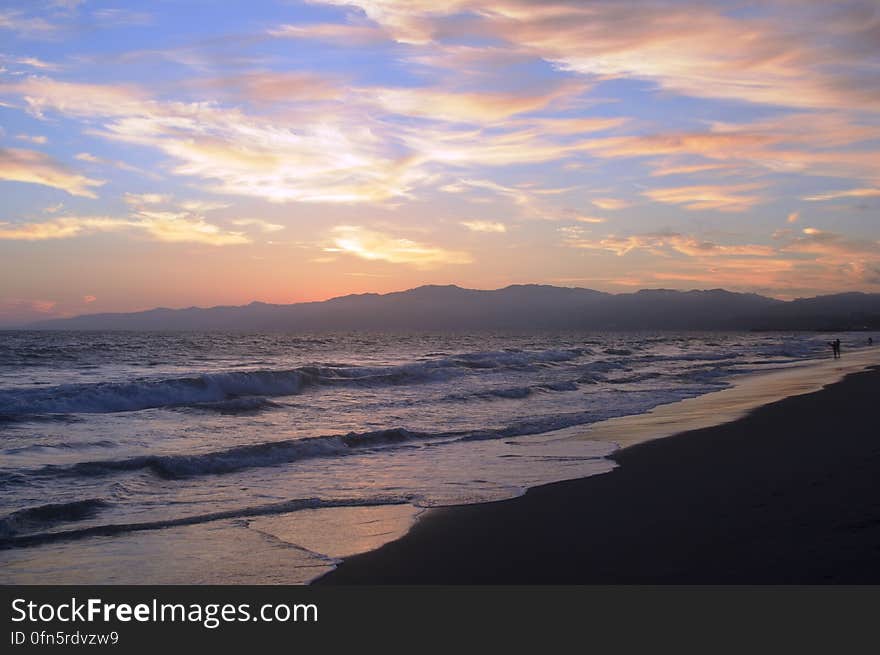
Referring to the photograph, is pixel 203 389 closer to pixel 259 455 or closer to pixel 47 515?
pixel 259 455

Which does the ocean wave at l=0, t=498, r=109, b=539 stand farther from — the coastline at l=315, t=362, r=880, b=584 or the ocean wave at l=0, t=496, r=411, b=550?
the coastline at l=315, t=362, r=880, b=584

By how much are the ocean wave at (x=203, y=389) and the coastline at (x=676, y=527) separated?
14233mm

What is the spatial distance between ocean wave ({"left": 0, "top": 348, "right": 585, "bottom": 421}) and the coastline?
560 inches

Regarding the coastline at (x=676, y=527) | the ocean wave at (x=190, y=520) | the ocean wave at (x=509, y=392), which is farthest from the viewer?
the ocean wave at (x=509, y=392)

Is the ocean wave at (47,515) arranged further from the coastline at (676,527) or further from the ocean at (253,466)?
the coastline at (676,527)

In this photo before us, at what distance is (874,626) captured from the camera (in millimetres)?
4855

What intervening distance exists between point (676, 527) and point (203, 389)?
924 inches

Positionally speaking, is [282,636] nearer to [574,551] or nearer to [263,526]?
[574,551]

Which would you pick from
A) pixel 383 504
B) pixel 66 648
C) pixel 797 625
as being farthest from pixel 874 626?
pixel 383 504

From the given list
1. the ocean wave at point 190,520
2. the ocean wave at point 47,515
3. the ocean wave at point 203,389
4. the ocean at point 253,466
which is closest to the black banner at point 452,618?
the ocean at point 253,466

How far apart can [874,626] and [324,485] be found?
316 inches

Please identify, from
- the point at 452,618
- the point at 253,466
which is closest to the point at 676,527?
the point at 452,618

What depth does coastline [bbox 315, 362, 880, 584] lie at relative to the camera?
249 inches

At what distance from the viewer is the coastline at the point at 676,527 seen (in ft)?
20.7
